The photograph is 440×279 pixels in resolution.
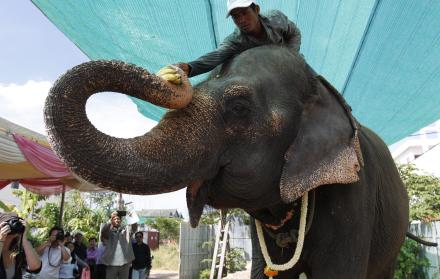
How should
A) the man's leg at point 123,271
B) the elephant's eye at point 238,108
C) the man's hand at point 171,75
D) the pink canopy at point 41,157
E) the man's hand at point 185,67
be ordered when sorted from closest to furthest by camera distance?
1. the man's hand at point 171,75
2. the elephant's eye at point 238,108
3. the man's hand at point 185,67
4. the pink canopy at point 41,157
5. the man's leg at point 123,271

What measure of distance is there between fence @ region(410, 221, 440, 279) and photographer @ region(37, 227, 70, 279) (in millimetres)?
5110

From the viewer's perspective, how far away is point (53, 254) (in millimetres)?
6516

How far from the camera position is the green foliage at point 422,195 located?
870 centimetres

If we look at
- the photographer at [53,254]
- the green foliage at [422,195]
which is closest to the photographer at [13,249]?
the photographer at [53,254]

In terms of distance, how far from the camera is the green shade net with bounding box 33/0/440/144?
4258mm

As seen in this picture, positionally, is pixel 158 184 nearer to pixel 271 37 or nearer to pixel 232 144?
pixel 232 144

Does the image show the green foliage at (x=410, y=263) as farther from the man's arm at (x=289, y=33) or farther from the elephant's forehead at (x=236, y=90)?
the elephant's forehead at (x=236, y=90)

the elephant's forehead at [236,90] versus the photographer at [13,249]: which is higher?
the elephant's forehead at [236,90]

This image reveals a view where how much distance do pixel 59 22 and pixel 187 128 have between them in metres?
3.46

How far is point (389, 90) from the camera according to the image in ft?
17.3

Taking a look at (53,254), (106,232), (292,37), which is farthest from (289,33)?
(106,232)

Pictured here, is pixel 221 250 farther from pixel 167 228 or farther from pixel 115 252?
pixel 167 228

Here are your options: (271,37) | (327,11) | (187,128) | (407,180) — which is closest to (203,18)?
(327,11)

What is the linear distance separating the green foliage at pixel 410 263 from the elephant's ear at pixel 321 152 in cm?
480
